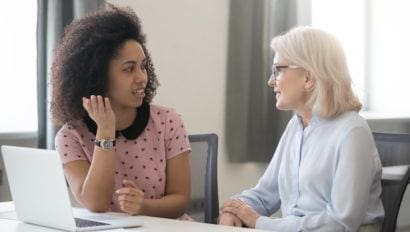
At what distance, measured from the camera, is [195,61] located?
4.04 m

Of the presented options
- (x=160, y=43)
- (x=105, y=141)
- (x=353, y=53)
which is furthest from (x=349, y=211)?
(x=353, y=53)

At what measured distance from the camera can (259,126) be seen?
4.30 metres

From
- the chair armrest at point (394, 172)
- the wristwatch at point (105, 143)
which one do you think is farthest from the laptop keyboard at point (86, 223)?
the chair armrest at point (394, 172)

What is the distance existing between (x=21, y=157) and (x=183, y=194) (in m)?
0.65

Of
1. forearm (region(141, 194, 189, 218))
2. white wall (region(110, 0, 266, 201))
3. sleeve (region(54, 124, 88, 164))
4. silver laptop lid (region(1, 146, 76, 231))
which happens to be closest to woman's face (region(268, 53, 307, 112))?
forearm (region(141, 194, 189, 218))

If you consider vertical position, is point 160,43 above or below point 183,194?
above

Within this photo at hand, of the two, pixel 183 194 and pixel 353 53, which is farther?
pixel 353 53

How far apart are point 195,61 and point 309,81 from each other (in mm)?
1841

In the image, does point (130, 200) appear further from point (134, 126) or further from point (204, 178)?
point (204, 178)

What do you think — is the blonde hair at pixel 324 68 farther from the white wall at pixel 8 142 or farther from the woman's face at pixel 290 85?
the white wall at pixel 8 142

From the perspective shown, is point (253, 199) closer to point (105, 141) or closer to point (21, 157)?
point (105, 141)

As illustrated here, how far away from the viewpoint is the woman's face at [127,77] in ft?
7.57

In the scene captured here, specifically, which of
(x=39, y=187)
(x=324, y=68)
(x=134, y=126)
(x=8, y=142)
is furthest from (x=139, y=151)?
(x=8, y=142)

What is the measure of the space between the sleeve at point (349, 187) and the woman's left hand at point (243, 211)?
0.42 feet
